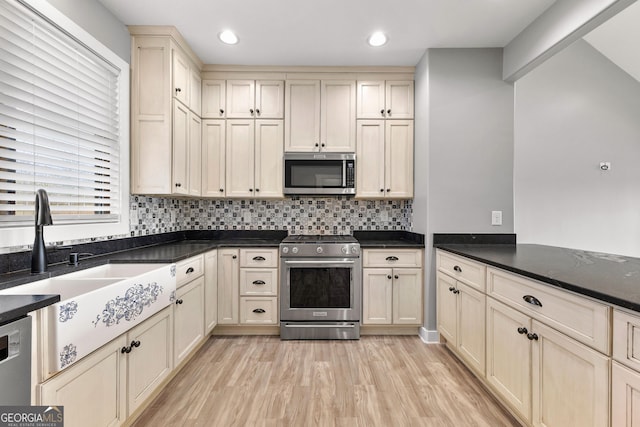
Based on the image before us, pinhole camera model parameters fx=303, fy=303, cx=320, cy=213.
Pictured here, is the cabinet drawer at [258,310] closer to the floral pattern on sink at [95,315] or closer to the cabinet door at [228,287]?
the cabinet door at [228,287]

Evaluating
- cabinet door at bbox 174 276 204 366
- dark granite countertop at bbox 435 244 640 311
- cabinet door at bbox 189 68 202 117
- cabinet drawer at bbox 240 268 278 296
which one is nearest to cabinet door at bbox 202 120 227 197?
cabinet door at bbox 189 68 202 117

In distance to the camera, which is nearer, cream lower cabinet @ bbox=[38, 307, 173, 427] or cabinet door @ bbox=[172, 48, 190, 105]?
cream lower cabinet @ bbox=[38, 307, 173, 427]

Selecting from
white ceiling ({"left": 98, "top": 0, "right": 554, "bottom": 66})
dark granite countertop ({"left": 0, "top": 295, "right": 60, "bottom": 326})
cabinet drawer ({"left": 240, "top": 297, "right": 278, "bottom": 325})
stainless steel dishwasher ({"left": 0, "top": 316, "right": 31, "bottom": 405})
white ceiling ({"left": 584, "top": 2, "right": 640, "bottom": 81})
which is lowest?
cabinet drawer ({"left": 240, "top": 297, "right": 278, "bottom": 325})

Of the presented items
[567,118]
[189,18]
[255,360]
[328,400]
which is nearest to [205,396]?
[255,360]

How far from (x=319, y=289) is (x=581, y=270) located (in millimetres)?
1932

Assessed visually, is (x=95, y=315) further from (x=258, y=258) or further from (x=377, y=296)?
(x=377, y=296)

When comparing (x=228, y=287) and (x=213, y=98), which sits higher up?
(x=213, y=98)

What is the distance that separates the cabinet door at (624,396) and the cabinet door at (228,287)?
2582 mm

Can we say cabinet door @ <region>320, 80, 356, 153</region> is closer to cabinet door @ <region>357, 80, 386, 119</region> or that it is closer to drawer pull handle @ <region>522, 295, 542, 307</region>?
cabinet door @ <region>357, 80, 386, 119</region>

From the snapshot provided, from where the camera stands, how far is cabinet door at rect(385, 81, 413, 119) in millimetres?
3094

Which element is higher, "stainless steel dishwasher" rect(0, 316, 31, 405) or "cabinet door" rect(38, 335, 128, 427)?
"stainless steel dishwasher" rect(0, 316, 31, 405)

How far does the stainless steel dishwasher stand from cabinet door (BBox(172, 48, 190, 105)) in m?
2.06

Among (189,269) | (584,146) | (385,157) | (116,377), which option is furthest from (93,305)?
(584,146)

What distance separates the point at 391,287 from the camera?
114 inches
